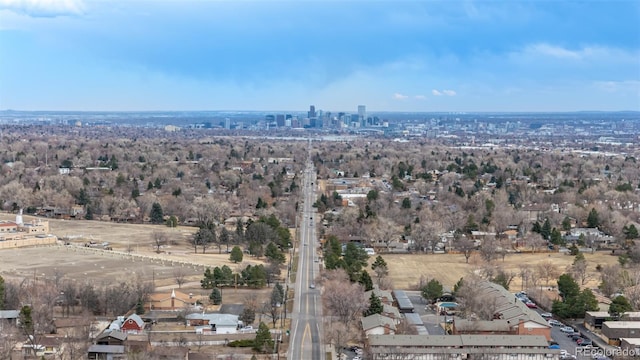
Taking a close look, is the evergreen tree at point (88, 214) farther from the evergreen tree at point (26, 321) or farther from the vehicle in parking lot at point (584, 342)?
the vehicle in parking lot at point (584, 342)

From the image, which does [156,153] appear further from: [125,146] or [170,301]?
[170,301]

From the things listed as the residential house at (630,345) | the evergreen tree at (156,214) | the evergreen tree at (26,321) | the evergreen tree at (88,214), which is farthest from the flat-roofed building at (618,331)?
the evergreen tree at (88,214)

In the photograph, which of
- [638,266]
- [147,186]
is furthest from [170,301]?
[147,186]

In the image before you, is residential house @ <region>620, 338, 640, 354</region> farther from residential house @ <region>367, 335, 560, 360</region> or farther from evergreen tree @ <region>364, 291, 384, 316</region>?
evergreen tree @ <region>364, 291, 384, 316</region>

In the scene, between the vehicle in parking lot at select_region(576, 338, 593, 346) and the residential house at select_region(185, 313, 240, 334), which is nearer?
the vehicle in parking lot at select_region(576, 338, 593, 346)

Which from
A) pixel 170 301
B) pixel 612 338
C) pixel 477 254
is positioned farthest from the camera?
pixel 477 254

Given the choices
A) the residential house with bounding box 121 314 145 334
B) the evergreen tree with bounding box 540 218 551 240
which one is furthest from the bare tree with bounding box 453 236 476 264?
the residential house with bounding box 121 314 145 334
